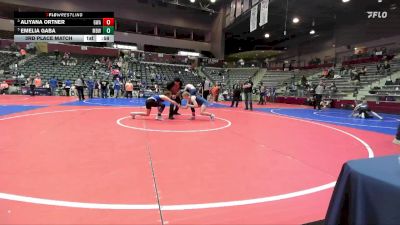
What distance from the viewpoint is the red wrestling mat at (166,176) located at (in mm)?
2465

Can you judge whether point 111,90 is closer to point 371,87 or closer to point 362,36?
point 371,87

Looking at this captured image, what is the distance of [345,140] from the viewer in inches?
247

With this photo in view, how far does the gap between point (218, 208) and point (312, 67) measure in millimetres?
33088

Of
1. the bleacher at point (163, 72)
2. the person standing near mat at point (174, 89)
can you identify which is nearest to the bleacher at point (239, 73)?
the bleacher at point (163, 72)

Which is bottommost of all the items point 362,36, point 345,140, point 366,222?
point 345,140

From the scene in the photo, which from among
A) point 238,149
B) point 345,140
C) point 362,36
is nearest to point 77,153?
point 238,149

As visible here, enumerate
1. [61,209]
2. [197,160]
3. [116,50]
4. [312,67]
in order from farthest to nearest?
[116,50] → [312,67] → [197,160] → [61,209]

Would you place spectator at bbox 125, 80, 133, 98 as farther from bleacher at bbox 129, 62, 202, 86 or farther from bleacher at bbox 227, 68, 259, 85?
bleacher at bbox 227, 68, 259, 85

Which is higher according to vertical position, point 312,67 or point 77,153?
point 312,67
